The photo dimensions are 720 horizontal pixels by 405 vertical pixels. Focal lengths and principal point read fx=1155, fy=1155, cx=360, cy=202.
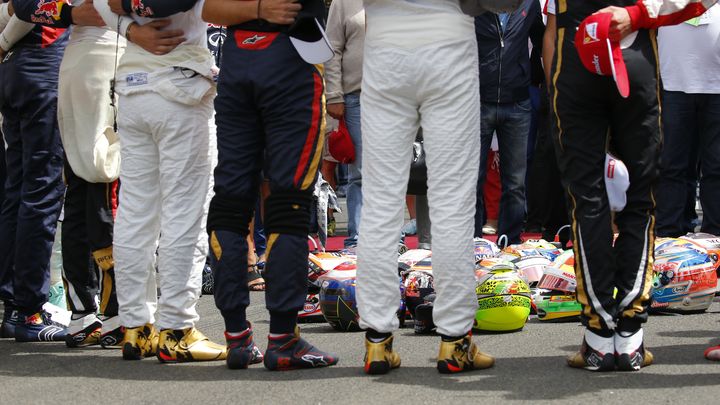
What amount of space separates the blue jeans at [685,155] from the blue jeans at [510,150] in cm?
95

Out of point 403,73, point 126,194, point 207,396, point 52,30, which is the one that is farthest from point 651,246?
point 52,30

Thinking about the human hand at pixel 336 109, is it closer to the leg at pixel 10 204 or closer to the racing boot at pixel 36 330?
the leg at pixel 10 204

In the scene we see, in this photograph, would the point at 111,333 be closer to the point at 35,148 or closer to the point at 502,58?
the point at 35,148

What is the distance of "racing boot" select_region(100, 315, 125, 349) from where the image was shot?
220 inches

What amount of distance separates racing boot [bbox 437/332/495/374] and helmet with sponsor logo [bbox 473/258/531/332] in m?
1.03

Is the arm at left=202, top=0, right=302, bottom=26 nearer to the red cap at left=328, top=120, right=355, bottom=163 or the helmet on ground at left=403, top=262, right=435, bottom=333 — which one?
the helmet on ground at left=403, top=262, right=435, bottom=333

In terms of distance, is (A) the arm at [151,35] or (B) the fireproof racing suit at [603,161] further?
(A) the arm at [151,35]

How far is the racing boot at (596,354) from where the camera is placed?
177 inches

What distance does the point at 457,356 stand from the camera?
14.9ft

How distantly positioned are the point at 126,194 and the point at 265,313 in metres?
1.69

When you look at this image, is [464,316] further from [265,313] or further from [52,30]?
[52,30]

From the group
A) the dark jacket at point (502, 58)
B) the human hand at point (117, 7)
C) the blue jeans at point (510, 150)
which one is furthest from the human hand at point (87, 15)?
the blue jeans at point (510, 150)

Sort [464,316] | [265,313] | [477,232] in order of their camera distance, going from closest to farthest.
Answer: [464,316]
[265,313]
[477,232]

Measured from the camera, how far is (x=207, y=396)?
4.28 meters
